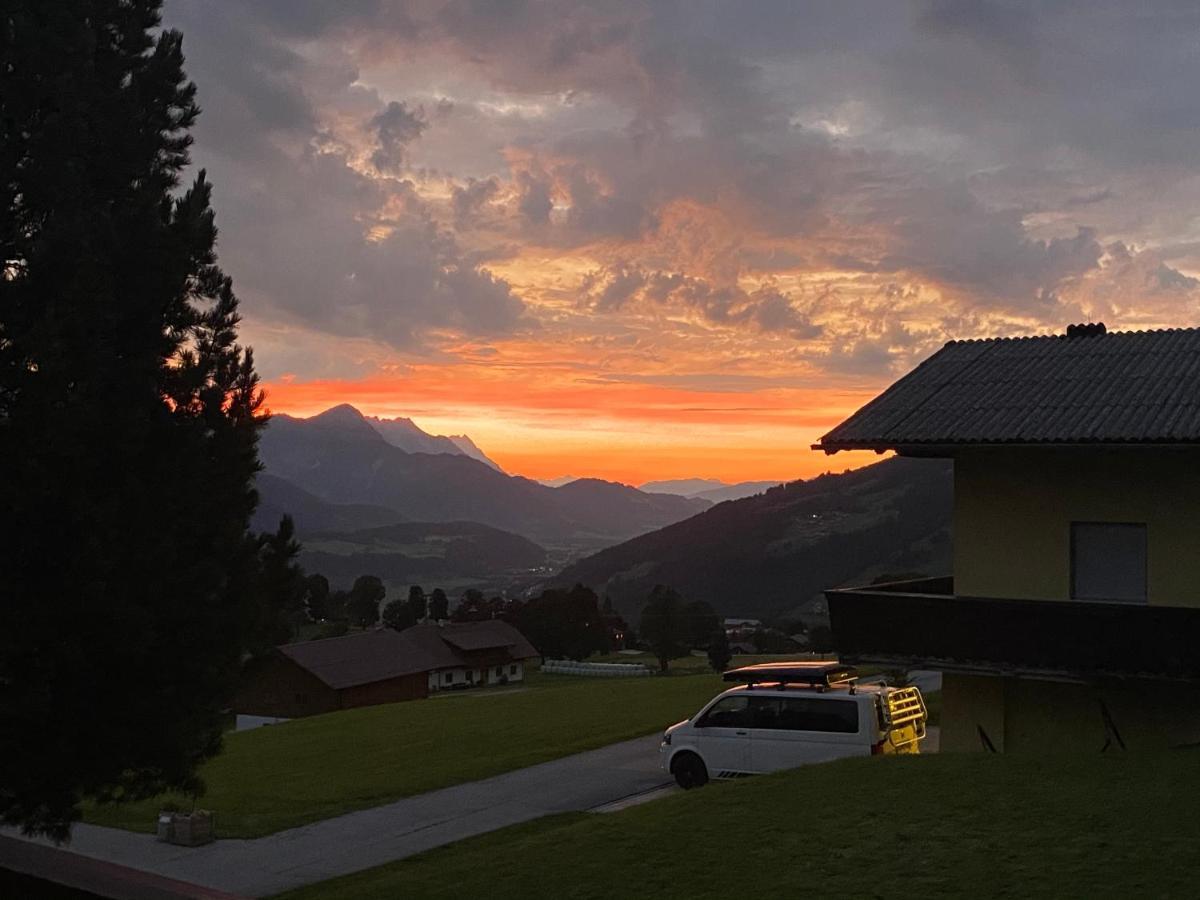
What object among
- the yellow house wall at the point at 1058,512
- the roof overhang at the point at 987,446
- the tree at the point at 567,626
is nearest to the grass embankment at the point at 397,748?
the roof overhang at the point at 987,446

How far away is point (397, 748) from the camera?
2788 cm

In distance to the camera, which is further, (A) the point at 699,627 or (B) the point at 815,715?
(A) the point at 699,627

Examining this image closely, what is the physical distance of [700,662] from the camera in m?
83.3

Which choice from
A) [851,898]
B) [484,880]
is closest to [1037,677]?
[851,898]

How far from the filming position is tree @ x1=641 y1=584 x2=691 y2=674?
77.2 meters

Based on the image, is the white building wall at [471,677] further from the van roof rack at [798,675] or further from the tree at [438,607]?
the van roof rack at [798,675]

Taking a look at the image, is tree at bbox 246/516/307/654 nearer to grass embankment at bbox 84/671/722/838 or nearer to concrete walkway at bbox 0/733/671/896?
concrete walkway at bbox 0/733/671/896

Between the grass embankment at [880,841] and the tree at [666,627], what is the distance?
61295mm

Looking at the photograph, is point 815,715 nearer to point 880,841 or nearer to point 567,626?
point 880,841

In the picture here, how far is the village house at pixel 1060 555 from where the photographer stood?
49.2ft

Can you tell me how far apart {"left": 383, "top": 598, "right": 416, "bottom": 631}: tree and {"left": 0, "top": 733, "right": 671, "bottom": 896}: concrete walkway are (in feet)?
308

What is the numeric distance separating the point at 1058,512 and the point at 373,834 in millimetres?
12080

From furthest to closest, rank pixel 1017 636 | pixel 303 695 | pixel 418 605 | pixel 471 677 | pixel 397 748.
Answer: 1. pixel 418 605
2. pixel 471 677
3. pixel 303 695
4. pixel 397 748
5. pixel 1017 636

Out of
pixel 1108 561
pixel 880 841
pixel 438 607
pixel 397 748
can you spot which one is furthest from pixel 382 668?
pixel 880 841
